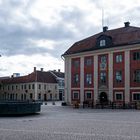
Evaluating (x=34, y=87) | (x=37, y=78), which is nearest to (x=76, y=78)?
(x=34, y=87)

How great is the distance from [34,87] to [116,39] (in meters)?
46.7

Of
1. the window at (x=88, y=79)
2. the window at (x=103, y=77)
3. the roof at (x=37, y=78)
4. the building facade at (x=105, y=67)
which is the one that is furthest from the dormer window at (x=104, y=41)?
the roof at (x=37, y=78)

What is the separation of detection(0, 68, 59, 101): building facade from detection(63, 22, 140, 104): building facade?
124 feet

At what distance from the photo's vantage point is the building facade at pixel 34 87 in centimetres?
9694

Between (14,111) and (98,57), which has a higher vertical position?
(98,57)

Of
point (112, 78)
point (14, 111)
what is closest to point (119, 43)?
point (112, 78)

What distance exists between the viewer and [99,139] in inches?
526

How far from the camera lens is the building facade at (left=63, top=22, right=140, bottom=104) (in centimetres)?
5006

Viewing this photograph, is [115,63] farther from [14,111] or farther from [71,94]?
[14,111]

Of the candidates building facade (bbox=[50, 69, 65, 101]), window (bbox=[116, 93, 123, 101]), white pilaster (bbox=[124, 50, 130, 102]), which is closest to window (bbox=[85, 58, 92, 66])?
white pilaster (bbox=[124, 50, 130, 102])

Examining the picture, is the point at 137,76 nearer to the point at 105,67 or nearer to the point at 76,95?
the point at 105,67

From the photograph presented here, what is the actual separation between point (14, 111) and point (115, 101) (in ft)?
82.3

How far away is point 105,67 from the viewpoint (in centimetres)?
5388

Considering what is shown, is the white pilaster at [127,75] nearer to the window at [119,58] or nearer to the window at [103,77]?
the window at [119,58]
